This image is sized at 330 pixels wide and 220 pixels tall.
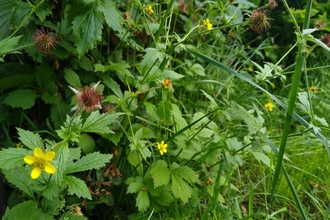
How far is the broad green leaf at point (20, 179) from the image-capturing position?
42.3 inches

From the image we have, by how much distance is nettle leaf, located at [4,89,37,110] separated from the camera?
51.5 inches

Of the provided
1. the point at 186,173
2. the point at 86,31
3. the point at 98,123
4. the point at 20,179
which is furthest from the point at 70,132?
the point at 186,173

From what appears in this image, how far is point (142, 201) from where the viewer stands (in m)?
1.25

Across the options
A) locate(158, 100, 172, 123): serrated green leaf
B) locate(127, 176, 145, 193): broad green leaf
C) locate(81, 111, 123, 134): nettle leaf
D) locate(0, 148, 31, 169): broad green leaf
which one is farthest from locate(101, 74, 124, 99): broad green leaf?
locate(0, 148, 31, 169): broad green leaf

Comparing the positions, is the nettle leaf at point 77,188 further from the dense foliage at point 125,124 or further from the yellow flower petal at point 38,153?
the yellow flower petal at point 38,153

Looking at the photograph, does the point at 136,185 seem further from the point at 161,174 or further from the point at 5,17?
the point at 5,17

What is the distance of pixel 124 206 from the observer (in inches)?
56.9

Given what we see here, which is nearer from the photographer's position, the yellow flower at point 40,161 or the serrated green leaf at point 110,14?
the yellow flower at point 40,161

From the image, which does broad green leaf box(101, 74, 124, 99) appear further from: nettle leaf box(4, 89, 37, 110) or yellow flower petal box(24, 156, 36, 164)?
Result: yellow flower petal box(24, 156, 36, 164)

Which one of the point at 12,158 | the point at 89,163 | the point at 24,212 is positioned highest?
the point at 12,158

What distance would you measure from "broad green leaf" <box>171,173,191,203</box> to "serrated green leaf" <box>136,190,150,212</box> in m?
0.09

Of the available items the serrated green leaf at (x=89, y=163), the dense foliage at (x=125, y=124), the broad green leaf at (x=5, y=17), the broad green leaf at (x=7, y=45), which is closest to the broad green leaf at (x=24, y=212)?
the dense foliage at (x=125, y=124)

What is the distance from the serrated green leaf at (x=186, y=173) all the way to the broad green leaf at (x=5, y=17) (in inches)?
27.1

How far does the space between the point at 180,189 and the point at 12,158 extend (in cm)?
55
